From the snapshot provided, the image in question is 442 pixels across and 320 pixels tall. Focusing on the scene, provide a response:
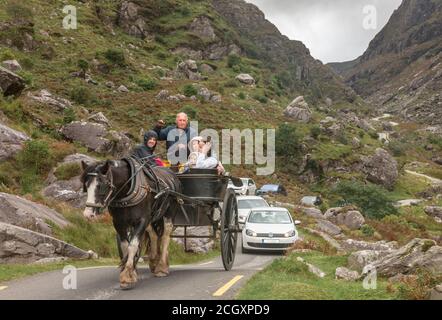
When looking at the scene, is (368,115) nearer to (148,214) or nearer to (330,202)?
(330,202)

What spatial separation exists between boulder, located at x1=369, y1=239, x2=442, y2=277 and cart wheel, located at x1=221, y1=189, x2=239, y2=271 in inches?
142

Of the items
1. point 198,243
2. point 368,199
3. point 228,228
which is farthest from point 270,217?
point 368,199

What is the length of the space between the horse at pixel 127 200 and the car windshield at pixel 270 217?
37.9ft

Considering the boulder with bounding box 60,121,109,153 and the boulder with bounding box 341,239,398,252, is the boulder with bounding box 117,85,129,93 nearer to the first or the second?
the boulder with bounding box 60,121,109,153

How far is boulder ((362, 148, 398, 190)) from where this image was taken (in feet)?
243

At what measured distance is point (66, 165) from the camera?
76.7 ft

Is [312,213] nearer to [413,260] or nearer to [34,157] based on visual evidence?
[34,157]

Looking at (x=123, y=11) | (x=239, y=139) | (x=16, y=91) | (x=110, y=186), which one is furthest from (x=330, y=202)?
(x=123, y=11)

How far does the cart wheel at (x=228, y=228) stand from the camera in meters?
11.0

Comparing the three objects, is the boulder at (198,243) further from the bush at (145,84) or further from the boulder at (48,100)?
the bush at (145,84)

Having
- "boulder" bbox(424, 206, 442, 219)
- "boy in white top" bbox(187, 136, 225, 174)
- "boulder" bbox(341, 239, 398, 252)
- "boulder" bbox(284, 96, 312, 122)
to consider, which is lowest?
"boulder" bbox(424, 206, 442, 219)

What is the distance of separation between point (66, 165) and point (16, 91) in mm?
9626

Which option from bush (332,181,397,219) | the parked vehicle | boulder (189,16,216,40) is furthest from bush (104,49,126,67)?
boulder (189,16,216,40)

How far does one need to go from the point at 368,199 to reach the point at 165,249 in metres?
46.7
